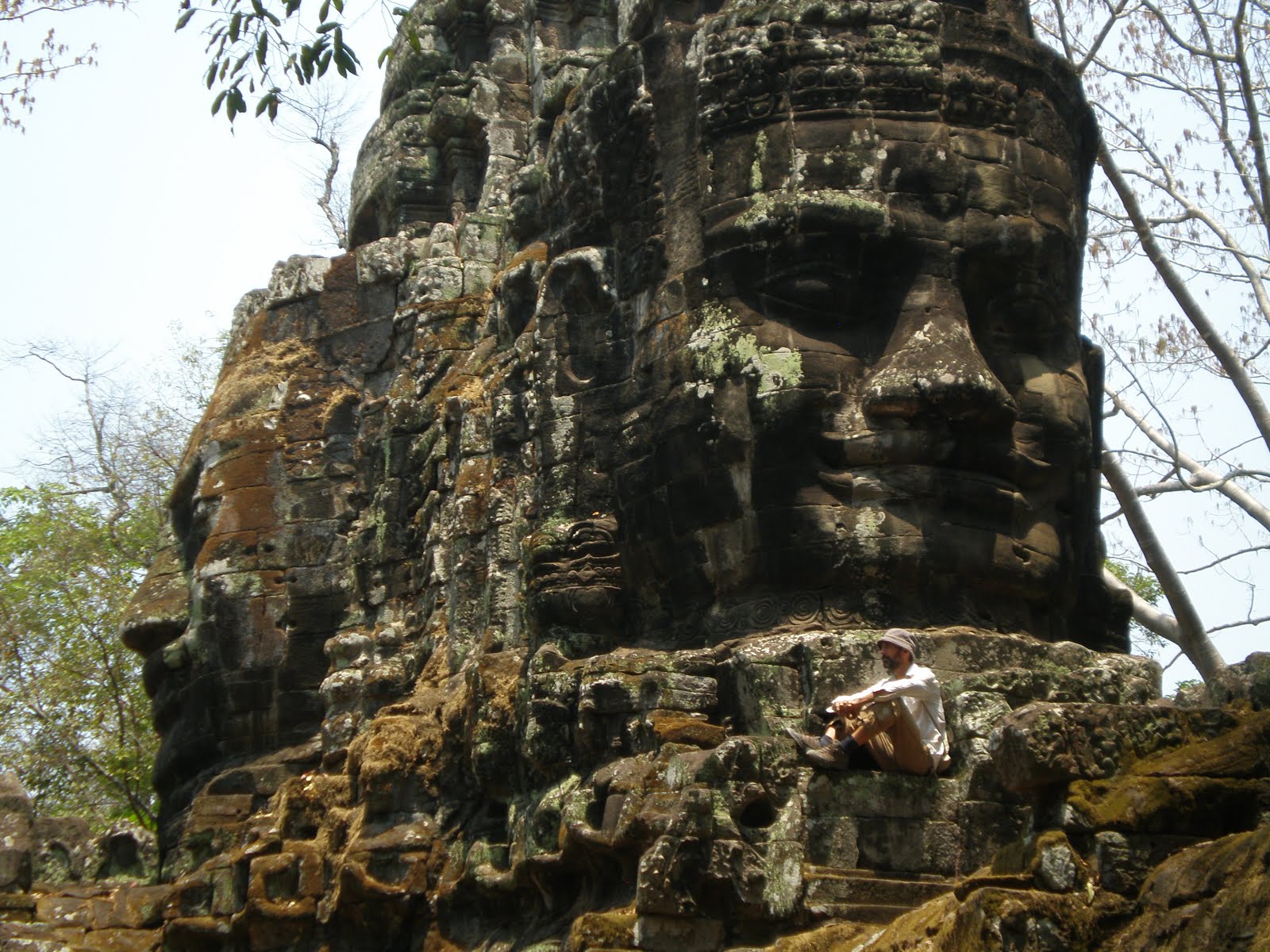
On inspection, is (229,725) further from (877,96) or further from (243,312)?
(877,96)

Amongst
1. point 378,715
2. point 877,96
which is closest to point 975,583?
point 877,96

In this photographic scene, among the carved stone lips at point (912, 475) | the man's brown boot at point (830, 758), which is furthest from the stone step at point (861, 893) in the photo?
the carved stone lips at point (912, 475)

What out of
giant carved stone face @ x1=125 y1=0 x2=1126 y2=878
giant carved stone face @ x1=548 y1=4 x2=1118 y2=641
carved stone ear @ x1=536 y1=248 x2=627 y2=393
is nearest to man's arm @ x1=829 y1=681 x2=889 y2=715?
giant carved stone face @ x1=125 y1=0 x2=1126 y2=878

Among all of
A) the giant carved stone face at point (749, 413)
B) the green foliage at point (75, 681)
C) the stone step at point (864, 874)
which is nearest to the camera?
the stone step at point (864, 874)

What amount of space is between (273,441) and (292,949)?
18.7 feet

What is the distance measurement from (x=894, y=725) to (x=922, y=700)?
20 cm

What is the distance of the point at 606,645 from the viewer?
12469 mm

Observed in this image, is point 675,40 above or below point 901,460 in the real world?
above

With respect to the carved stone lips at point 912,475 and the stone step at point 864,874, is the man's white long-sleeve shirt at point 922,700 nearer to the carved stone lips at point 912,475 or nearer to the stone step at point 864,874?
Result: the stone step at point 864,874

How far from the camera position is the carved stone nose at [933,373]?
1161 cm

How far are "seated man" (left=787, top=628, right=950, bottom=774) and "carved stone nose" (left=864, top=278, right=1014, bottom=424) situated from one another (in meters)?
1.71

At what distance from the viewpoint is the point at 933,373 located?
11648 millimetres

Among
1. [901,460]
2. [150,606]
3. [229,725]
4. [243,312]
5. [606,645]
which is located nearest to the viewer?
[901,460]

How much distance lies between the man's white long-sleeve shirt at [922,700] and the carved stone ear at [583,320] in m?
3.54
